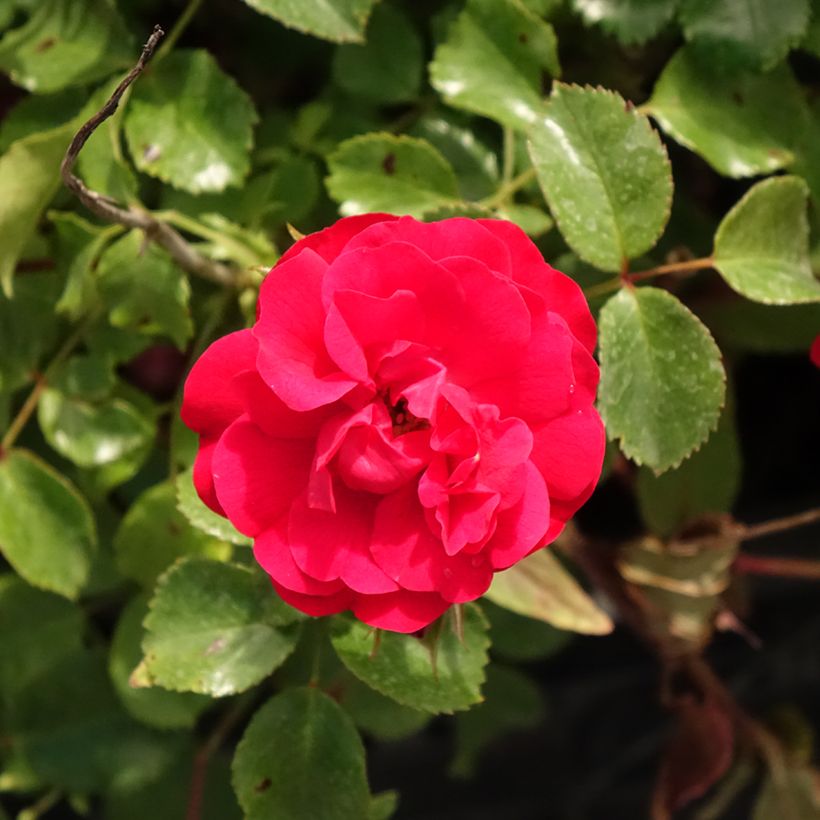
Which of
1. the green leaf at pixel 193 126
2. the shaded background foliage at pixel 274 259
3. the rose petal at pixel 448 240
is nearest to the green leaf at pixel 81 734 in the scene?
the shaded background foliage at pixel 274 259

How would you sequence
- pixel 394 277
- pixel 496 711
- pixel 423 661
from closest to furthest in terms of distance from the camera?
pixel 394 277 < pixel 423 661 < pixel 496 711

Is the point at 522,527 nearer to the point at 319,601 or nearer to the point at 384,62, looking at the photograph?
the point at 319,601

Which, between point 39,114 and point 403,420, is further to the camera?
point 39,114

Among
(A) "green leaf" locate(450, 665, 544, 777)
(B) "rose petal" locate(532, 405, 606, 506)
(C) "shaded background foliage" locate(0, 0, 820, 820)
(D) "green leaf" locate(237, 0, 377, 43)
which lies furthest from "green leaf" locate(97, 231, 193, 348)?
(A) "green leaf" locate(450, 665, 544, 777)

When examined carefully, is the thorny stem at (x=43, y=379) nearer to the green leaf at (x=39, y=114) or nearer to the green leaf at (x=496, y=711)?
the green leaf at (x=39, y=114)

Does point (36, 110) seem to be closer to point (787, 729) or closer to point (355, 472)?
point (355, 472)

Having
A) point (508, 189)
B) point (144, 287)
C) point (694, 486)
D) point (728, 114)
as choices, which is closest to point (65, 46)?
Result: point (144, 287)

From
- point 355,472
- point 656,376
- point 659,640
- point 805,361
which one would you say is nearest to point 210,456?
point 355,472

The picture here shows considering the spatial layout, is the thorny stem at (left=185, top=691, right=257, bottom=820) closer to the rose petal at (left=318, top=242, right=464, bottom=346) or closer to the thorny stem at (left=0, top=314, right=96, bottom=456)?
the thorny stem at (left=0, top=314, right=96, bottom=456)
